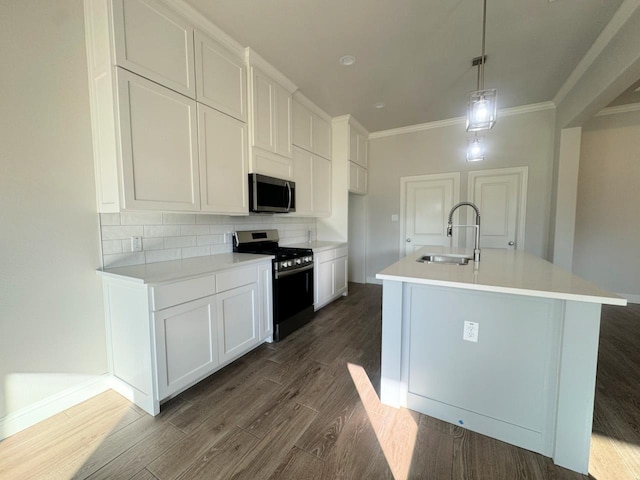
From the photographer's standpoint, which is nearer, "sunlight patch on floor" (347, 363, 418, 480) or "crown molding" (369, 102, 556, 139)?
"sunlight patch on floor" (347, 363, 418, 480)

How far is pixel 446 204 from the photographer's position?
4344mm

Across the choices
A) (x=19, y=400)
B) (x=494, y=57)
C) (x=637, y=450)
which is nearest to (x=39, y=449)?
(x=19, y=400)

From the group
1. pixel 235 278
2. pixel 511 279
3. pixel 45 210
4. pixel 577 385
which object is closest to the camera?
pixel 577 385

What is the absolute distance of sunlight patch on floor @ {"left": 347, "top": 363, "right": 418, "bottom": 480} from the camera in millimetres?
1341

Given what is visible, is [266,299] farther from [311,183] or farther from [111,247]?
[311,183]

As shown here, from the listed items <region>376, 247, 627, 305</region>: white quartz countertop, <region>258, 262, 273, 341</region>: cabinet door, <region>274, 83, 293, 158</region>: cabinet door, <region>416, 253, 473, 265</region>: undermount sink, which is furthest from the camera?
<region>274, 83, 293, 158</region>: cabinet door

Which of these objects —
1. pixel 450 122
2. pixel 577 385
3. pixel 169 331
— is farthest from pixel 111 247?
pixel 450 122

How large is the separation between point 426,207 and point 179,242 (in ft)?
12.6

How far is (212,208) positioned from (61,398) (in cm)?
163

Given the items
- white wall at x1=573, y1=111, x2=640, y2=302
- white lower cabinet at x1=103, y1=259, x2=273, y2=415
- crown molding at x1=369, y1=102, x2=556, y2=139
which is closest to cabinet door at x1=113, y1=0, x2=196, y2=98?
white lower cabinet at x1=103, y1=259, x2=273, y2=415

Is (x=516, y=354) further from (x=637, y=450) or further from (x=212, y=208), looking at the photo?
(x=212, y=208)

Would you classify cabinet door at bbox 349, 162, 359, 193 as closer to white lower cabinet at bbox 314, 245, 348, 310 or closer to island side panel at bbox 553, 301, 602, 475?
white lower cabinet at bbox 314, 245, 348, 310

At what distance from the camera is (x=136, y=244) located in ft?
6.71

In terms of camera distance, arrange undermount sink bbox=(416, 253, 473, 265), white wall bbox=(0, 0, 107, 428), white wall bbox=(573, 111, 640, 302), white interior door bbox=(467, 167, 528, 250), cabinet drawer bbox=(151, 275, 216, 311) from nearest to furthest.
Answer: white wall bbox=(0, 0, 107, 428)
cabinet drawer bbox=(151, 275, 216, 311)
undermount sink bbox=(416, 253, 473, 265)
white wall bbox=(573, 111, 640, 302)
white interior door bbox=(467, 167, 528, 250)
